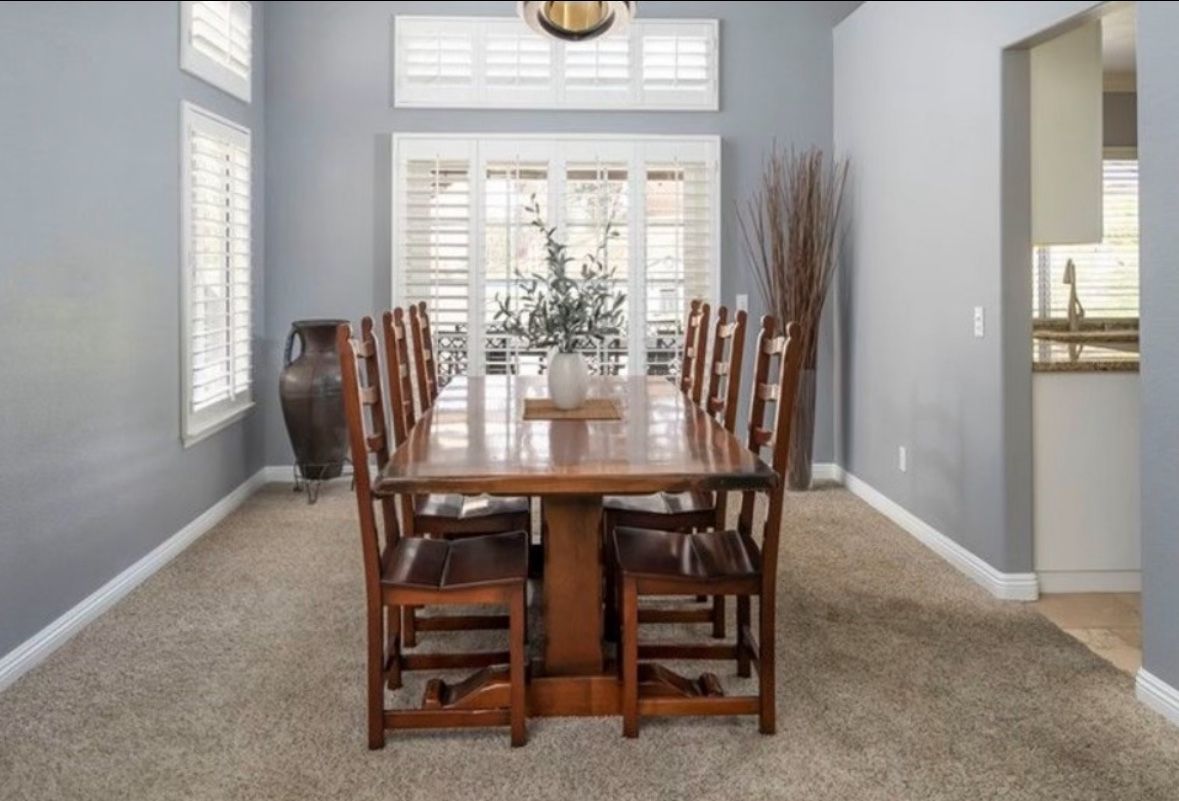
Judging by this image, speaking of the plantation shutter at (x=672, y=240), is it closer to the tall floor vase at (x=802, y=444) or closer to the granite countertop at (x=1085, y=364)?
the tall floor vase at (x=802, y=444)

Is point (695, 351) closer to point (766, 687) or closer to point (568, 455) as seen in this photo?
point (568, 455)

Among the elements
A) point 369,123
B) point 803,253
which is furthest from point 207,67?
point 803,253

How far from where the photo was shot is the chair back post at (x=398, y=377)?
3.18 meters

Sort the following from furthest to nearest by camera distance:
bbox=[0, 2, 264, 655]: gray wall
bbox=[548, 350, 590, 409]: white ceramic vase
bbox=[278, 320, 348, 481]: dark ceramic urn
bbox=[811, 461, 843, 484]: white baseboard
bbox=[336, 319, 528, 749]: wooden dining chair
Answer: bbox=[811, 461, 843, 484]: white baseboard
bbox=[278, 320, 348, 481]: dark ceramic urn
bbox=[548, 350, 590, 409]: white ceramic vase
bbox=[0, 2, 264, 655]: gray wall
bbox=[336, 319, 528, 749]: wooden dining chair

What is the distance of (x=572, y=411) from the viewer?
3.26 metres

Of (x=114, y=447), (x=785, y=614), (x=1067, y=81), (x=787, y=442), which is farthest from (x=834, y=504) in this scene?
(x=114, y=447)

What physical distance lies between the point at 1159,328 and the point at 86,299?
11.4 feet

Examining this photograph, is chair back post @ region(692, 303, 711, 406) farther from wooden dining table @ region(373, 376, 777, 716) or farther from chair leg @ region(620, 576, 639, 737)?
chair leg @ region(620, 576, 639, 737)

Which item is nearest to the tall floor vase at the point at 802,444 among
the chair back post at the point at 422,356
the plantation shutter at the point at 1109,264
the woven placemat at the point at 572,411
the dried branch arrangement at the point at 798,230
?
the dried branch arrangement at the point at 798,230

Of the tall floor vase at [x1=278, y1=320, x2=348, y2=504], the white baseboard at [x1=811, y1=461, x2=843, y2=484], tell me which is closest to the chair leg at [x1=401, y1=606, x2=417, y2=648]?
the tall floor vase at [x1=278, y1=320, x2=348, y2=504]

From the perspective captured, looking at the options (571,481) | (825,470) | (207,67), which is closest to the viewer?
(571,481)

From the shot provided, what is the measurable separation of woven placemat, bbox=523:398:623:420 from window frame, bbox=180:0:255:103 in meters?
2.43

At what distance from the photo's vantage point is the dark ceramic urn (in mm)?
5285

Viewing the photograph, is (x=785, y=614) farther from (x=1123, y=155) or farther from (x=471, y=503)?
(x=1123, y=155)
